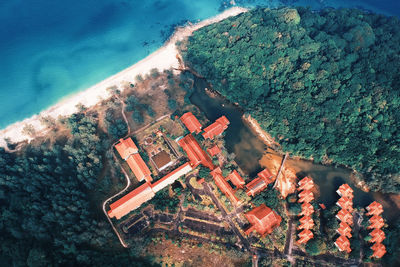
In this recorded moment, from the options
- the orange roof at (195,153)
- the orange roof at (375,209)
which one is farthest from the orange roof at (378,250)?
the orange roof at (195,153)

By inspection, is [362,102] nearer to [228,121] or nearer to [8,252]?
[228,121]

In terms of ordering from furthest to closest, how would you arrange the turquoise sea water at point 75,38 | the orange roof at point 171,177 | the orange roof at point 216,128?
1. the turquoise sea water at point 75,38
2. the orange roof at point 216,128
3. the orange roof at point 171,177

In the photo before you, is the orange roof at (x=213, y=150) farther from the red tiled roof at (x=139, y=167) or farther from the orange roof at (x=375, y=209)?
the orange roof at (x=375, y=209)

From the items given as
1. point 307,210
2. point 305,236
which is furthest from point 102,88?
point 305,236

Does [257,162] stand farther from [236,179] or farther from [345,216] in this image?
[345,216]

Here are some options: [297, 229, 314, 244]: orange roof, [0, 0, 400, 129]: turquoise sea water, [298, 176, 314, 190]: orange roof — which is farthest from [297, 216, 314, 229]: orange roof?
[0, 0, 400, 129]: turquoise sea water

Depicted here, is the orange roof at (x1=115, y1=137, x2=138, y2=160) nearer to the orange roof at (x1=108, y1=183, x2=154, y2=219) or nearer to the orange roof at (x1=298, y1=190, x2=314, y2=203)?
the orange roof at (x1=108, y1=183, x2=154, y2=219)
